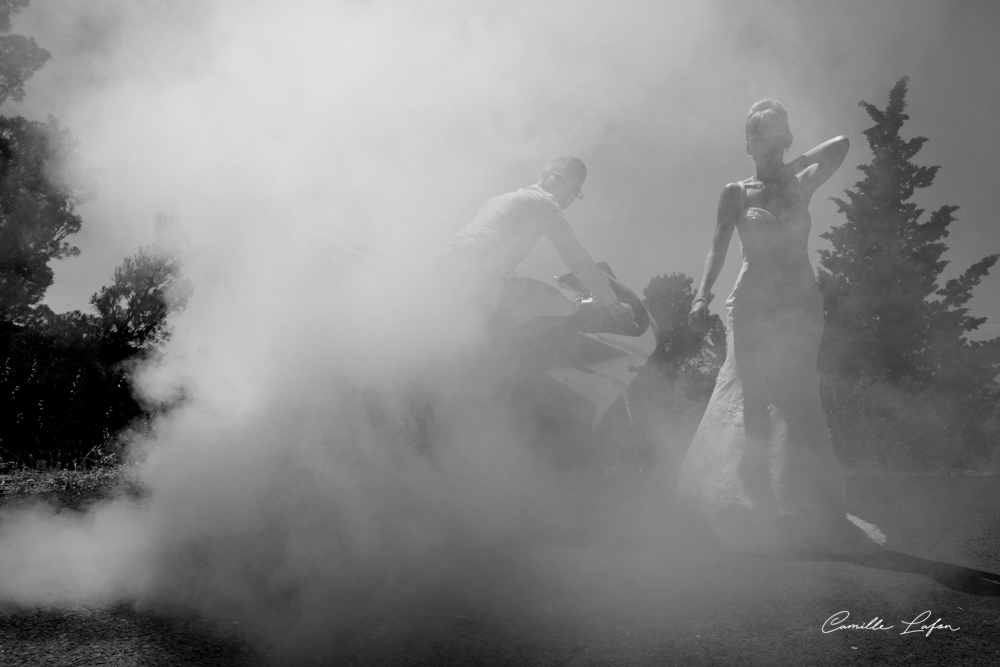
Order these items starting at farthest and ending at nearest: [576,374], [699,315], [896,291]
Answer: [896,291]
[576,374]
[699,315]

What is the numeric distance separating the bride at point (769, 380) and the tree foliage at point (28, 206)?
7374 mm

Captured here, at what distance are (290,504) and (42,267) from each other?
8040mm

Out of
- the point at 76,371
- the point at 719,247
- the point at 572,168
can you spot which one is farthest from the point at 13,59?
the point at 719,247

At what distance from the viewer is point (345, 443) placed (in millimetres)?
2982

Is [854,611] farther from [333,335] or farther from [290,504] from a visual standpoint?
[333,335]

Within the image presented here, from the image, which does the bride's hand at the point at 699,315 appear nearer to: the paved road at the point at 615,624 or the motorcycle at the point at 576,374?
the motorcycle at the point at 576,374

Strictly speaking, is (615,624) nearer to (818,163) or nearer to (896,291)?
(818,163)

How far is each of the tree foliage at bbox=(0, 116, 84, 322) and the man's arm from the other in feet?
20.3

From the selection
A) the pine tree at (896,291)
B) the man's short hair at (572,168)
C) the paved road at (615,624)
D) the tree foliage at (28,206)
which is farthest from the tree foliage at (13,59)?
the pine tree at (896,291)

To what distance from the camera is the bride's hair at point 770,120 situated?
11.5 ft

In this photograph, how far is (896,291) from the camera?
13.6 metres

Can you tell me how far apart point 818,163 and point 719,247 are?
69 centimetres

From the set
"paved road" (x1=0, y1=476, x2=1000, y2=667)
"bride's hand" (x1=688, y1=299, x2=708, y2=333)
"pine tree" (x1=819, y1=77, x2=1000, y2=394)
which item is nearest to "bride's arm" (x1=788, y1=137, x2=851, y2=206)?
"bride's hand" (x1=688, y1=299, x2=708, y2=333)

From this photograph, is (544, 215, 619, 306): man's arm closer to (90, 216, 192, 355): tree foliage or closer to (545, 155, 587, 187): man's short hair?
(545, 155, 587, 187): man's short hair
